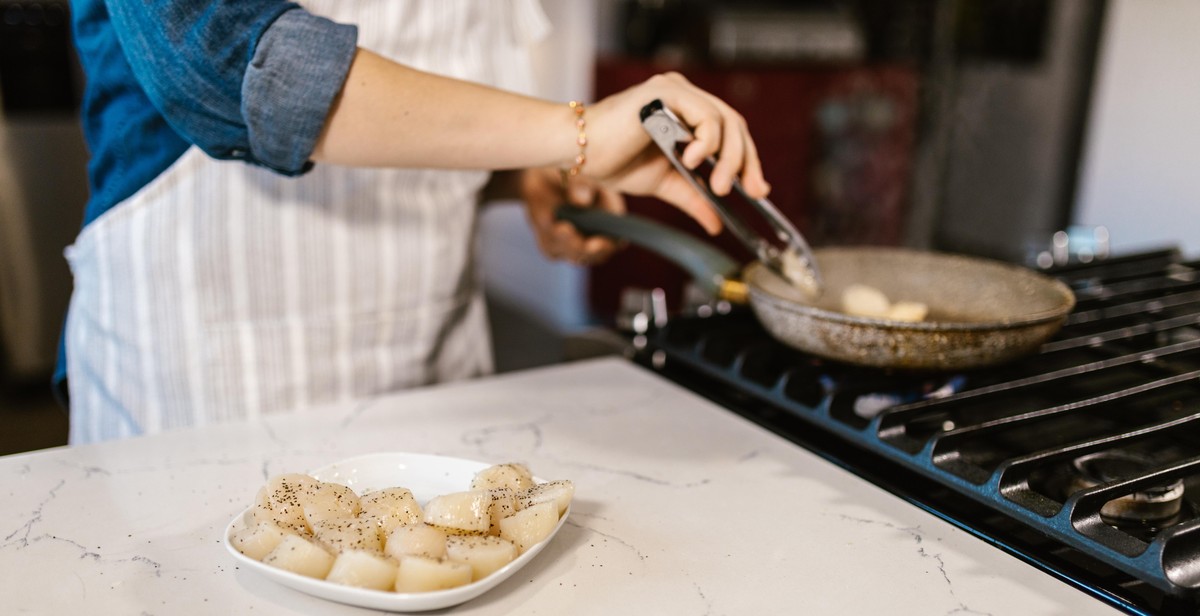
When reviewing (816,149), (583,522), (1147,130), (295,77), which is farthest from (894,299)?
(816,149)

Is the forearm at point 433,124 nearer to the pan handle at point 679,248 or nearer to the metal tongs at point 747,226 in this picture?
the metal tongs at point 747,226

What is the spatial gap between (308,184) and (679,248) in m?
0.44

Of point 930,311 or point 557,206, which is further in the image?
point 557,206

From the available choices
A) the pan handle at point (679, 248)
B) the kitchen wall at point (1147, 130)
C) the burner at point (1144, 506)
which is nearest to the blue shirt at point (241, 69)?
the pan handle at point (679, 248)

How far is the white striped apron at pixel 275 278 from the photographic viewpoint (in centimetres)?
104

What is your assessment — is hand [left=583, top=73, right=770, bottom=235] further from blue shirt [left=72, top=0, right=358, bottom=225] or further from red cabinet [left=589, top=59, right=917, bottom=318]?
red cabinet [left=589, top=59, right=917, bottom=318]

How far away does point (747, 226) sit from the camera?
977mm

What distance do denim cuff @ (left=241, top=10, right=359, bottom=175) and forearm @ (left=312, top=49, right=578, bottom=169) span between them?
0.06 feet

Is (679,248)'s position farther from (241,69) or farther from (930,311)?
(241,69)

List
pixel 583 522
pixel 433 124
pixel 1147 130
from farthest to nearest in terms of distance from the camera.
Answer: pixel 1147 130 → pixel 433 124 → pixel 583 522

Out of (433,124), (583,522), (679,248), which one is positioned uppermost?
(433,124)

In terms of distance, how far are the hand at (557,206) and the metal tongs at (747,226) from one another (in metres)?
0.28

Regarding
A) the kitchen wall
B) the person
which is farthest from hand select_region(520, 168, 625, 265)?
the kitchen wall

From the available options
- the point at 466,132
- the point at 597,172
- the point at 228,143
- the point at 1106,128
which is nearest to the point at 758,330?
the point at 597,172
